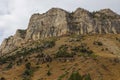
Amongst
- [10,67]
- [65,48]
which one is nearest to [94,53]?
[65,48]

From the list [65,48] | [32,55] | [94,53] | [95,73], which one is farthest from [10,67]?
[95,73]

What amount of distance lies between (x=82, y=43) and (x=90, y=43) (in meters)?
4.69

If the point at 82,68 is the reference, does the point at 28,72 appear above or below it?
Answer: below

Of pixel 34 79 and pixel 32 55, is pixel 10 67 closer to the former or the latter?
pixel 32 55

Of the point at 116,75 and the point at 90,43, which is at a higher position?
the point at 90,43

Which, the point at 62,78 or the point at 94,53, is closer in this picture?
the point at 62,78

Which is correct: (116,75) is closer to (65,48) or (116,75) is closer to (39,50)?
(65,48)

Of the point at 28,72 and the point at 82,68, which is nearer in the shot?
the point at 82,68

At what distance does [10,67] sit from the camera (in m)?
176

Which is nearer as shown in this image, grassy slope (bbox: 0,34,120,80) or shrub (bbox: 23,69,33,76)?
grassy slope (bbox: 0,34,120,80)

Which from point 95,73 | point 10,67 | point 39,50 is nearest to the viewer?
point 95,73

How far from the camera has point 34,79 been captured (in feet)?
482

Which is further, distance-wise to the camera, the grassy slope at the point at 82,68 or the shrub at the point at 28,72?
the shrub at the point at 28,72

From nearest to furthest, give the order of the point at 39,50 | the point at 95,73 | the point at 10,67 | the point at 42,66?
the point at 95,73, the point at 42,66, the point at 10,67, the point at 39,50
